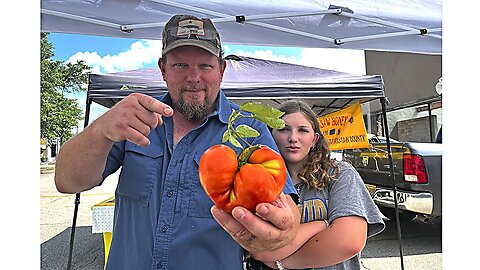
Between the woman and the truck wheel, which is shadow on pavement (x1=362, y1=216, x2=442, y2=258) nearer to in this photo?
the truck wheel

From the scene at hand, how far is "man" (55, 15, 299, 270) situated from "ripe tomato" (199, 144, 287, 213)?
346mm

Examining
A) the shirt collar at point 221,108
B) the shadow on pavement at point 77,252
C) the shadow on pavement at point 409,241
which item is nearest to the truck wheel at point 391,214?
the shadow on pavement at point 409,241

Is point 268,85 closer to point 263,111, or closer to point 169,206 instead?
point 169,206

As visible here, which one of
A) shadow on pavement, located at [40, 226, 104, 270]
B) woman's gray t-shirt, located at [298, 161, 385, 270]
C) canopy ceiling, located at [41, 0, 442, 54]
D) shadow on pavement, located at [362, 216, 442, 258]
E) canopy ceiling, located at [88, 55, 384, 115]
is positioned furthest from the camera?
shadow on pavement, located at [362, 216, 442, 258]

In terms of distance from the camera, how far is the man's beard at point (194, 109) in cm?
161

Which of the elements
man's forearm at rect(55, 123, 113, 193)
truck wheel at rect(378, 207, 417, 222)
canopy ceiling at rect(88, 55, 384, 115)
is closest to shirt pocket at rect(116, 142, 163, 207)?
man's forearm at rect(55, 123, 113, 193)

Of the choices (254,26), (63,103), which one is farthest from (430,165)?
(63,103)

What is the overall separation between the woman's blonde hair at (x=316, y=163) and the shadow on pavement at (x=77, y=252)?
4.81 metres

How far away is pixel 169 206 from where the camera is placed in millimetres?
1531

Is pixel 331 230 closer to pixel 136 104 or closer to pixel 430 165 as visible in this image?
pixel 136 104

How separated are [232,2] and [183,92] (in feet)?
5.96

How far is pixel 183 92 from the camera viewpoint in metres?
1.59

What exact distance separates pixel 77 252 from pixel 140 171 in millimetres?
5883

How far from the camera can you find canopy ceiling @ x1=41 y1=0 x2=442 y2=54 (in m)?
3.08
